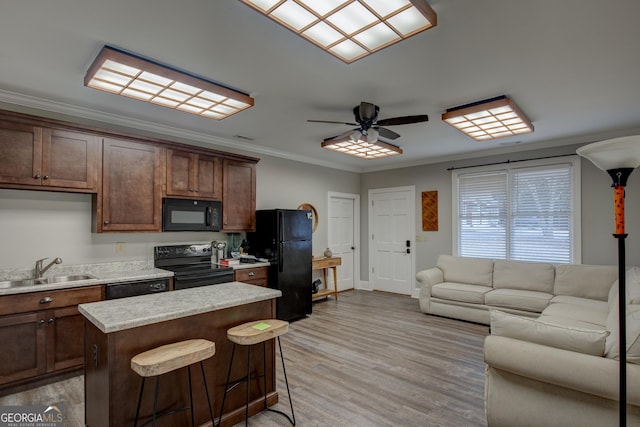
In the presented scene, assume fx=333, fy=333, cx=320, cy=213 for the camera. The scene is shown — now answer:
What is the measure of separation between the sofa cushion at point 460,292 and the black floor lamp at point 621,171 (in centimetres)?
324

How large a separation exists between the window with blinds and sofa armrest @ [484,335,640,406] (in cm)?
359

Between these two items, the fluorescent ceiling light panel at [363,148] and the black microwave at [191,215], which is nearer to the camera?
the black microwave at [191,215]

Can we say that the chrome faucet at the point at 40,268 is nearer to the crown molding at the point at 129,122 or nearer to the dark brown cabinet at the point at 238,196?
the crown molding at the point at 129,122

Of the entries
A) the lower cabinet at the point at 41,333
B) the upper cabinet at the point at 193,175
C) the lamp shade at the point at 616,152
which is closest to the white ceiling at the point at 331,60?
the upper cabinet at the point at 193,175

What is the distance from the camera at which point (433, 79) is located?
9.27ft

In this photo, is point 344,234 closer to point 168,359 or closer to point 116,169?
point 116,169

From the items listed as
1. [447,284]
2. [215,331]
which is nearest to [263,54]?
[215,331]

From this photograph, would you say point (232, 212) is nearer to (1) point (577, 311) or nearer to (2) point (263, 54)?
(2) point (263, 54)

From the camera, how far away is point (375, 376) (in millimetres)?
3066

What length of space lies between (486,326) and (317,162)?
3.82 metres

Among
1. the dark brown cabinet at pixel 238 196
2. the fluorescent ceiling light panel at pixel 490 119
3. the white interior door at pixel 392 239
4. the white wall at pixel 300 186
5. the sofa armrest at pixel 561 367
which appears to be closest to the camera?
the sofa armrest at pixel 561 367

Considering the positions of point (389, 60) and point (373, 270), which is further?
point (373, 270)

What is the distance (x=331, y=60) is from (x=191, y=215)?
2.65m

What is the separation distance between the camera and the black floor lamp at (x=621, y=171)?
154 cm
